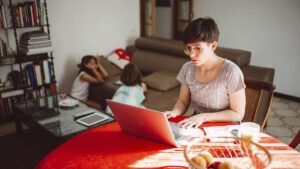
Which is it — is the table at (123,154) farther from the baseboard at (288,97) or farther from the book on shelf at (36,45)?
the baseboard at (288,97)

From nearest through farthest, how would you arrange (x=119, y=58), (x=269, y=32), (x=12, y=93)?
(x=12, y=93)
(x=269, y=32)
(x=119, y=58)

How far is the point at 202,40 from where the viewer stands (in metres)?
1.49

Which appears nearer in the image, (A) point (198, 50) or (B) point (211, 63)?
(A) point (198, 50)

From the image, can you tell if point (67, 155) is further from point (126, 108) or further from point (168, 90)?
point (168, 90)

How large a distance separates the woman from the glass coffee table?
98cm

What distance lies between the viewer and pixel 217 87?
1642 millimetres

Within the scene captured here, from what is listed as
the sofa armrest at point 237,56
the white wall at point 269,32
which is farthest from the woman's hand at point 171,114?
the white wall at point 269,32

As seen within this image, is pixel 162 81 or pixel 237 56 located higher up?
pixel 237 56

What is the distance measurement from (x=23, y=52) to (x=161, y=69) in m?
1.69

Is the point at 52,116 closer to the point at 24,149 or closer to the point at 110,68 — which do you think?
the point at 24,149

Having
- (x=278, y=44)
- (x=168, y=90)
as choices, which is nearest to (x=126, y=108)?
(x=168, y=90)

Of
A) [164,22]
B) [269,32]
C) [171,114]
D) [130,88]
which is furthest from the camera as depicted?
[164,22]

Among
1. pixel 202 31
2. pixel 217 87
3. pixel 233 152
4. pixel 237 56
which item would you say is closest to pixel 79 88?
pixel 237 56

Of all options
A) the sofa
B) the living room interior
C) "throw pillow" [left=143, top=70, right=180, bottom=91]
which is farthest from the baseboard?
"throw pillow" [left=143, top=70, right=180, bottom=91]
